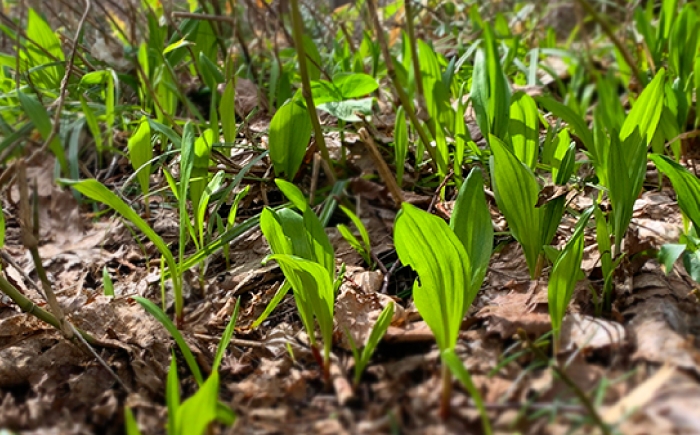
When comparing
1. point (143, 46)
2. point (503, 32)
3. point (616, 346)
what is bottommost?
point (616, 346)

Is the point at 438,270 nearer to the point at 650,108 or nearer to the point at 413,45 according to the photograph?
the point at 413,45

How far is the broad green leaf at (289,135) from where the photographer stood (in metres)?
1.19

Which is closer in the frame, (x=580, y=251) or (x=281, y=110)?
(x=580, y=251)

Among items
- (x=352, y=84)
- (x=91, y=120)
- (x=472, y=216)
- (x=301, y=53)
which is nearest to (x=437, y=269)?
(x=472, y=216)

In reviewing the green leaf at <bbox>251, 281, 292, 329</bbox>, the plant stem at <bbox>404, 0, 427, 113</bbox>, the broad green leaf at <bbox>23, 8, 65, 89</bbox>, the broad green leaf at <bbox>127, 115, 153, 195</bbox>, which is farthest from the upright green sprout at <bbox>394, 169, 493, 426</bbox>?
the broad green leaf at <bbox>23, 8, 65, 89</bbox>

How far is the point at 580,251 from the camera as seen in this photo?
0.75 metres

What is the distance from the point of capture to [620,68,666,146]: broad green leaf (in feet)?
3.54

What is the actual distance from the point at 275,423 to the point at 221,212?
0.79 meters

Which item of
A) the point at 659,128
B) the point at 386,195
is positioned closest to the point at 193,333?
Answer: the point at 386,195

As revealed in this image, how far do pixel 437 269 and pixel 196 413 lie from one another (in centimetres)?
34

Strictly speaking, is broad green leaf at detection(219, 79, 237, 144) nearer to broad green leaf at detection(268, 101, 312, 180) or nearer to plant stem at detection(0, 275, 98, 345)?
broad green leaf at detection(268, 101, 312, 180)

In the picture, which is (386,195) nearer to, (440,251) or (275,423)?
(440,251)

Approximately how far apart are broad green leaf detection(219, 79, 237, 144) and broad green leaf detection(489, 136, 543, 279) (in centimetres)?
69

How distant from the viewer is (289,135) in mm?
1216
